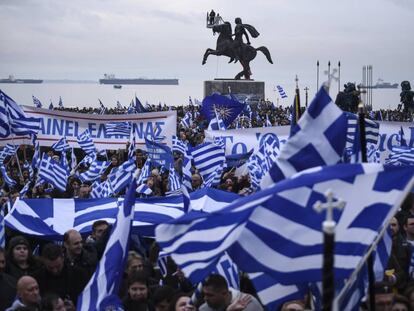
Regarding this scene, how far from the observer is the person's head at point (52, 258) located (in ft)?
22.5

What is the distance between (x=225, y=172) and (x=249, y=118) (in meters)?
13.4

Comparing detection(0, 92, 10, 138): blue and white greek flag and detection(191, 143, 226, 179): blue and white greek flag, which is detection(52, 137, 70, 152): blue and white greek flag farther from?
detection(191, 143, 226, 179): blue and white greek flag

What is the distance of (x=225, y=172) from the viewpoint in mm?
13961

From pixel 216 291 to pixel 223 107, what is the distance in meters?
12.2

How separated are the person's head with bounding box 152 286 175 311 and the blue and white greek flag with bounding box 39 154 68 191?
19.6 feet

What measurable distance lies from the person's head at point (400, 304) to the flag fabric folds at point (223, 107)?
39.0 ft

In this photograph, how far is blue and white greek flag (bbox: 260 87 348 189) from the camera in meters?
5.31

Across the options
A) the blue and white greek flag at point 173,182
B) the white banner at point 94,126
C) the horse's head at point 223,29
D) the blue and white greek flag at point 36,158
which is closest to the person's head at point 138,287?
the blue and white greek flag at point 173,182

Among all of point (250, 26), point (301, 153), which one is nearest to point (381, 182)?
point (301, 153)

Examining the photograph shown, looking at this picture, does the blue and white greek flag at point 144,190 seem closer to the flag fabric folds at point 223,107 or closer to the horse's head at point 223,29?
the flag fabric folds at point 223,107

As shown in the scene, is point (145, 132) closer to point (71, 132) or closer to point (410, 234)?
point (71, 132)

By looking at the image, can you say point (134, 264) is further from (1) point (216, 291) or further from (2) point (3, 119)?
(2) point (3, 119)

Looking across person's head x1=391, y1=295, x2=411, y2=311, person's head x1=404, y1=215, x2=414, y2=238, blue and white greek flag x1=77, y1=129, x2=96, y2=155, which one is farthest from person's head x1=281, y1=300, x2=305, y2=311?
blue and white greek flag x1=77, y1=129, x2=96, y2=155

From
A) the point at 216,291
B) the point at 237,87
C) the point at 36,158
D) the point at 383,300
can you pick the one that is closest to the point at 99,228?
the point at 216,291
